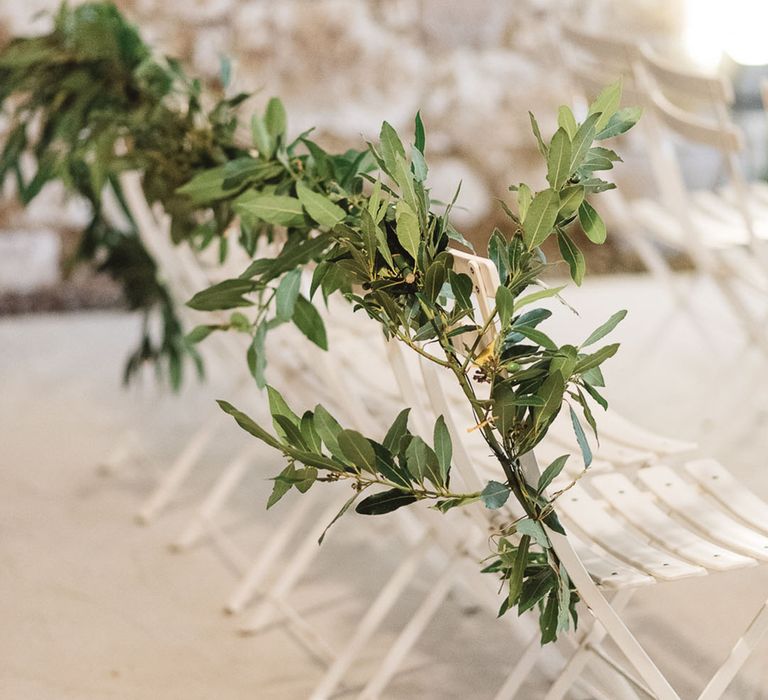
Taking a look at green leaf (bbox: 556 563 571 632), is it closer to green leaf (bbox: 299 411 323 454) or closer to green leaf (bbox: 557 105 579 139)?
green leaf (bbox: 299 411 323 454)

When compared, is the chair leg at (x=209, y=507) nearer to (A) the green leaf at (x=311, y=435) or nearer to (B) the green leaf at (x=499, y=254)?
(A) the green leaf at (x=311, y=435)

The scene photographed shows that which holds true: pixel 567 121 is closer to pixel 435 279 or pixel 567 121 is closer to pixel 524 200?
pixel 524 200

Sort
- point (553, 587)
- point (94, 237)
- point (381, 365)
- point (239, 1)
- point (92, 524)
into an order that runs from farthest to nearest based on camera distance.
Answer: point (239, 1) → point (94, 237) → point (92, 524) → point (381, 365) → point (553, 587)

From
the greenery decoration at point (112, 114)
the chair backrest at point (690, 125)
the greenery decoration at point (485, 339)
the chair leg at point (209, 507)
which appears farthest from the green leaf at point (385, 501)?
the chair backrest at point (690, 125)

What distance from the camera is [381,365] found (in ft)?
7.14

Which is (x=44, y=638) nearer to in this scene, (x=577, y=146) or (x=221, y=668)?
(x=221, y=668)

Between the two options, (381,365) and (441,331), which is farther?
(381,365)

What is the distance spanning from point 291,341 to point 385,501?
88 cm

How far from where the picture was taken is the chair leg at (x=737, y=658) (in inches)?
56.6

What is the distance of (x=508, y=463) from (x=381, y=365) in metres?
0.94

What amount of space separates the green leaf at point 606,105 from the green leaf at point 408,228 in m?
0.21

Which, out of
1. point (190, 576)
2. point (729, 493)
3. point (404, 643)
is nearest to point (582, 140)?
point (729, 493)

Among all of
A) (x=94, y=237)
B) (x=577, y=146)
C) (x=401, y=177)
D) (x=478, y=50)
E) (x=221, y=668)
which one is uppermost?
(x=478, y=50)

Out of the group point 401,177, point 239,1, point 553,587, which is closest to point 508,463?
point 553,587
